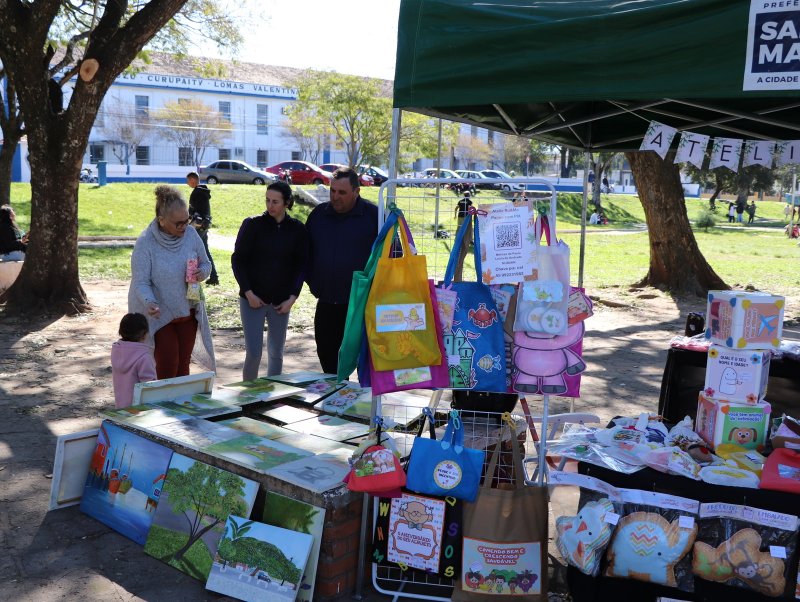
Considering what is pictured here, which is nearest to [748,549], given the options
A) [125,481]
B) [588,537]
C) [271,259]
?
[588,537]

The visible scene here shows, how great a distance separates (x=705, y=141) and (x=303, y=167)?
35.2m

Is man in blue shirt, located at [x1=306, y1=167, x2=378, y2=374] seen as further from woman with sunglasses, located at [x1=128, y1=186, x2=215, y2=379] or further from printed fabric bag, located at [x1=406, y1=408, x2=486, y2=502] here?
printed fabric bag, located at [x1=406, y1=408, x2=486, y2=502]

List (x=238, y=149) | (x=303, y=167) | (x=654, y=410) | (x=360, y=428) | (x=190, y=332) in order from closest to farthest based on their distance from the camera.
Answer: (x=360, y=428) < (x=190, y=332) < (x=654, y=410) < (x=303, y=167) < (x=238, y=149)

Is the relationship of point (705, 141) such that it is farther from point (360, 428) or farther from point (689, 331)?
point (360, 428)

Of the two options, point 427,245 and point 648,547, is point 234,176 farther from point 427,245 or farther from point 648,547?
point 648,547

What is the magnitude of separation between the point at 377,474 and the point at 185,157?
177 feet

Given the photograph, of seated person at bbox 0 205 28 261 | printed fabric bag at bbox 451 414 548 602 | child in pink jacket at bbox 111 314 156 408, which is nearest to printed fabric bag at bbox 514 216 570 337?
printed fabric bag at bbox 451 414 548 602

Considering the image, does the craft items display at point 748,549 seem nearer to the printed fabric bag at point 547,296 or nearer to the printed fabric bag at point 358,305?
the printed fabric bag at point 547,296

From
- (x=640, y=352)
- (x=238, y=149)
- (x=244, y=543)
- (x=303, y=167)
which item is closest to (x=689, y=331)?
(x=244, y=543)

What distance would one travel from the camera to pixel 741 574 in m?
3.10

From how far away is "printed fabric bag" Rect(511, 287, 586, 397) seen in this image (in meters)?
3.52

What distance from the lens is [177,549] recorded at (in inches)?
146

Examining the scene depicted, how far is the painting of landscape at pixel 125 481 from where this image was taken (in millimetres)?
3943

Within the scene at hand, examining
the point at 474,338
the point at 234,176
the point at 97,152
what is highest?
the point at 97,152
